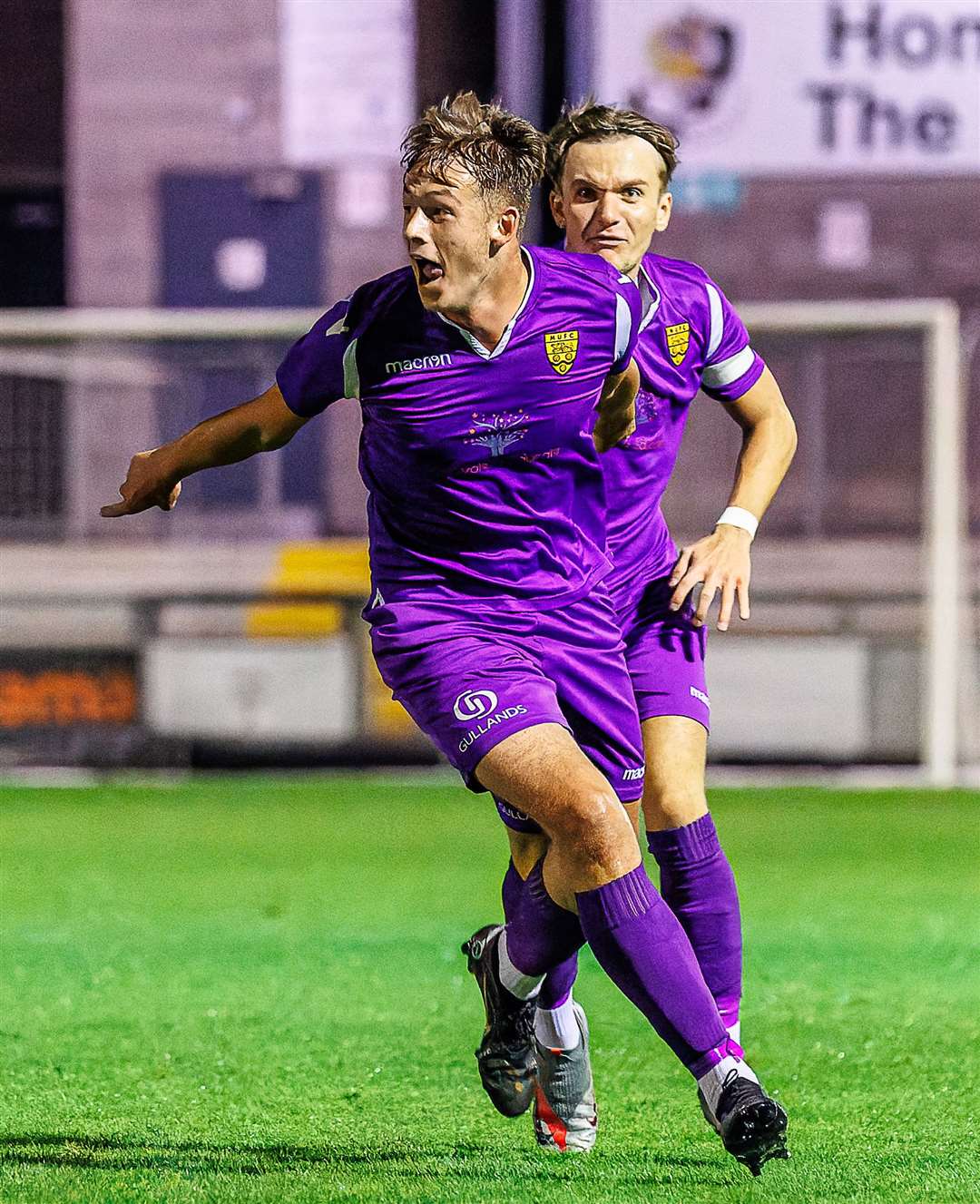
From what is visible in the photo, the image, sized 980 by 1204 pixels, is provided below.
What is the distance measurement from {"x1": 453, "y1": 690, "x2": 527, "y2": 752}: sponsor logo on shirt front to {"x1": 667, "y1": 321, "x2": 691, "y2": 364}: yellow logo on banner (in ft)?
3.49

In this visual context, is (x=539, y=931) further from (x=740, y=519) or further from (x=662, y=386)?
(x=662, y=386)

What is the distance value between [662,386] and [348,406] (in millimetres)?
6869

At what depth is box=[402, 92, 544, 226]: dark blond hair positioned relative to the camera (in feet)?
13.4

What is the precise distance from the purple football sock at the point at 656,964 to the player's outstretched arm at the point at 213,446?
105 cm

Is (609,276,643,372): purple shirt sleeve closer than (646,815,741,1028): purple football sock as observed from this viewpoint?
Yes

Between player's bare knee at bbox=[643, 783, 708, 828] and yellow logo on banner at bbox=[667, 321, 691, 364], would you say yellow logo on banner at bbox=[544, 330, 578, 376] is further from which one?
player's bare knee at bbox=[643, 783, 708, 828]

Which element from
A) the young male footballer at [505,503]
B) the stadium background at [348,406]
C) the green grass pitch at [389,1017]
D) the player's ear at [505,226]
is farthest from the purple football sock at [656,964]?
the stadium background at [348,406]

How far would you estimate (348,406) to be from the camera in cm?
1158

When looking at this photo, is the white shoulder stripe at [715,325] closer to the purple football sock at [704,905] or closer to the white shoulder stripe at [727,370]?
the white shoulder stripe at [727,370]

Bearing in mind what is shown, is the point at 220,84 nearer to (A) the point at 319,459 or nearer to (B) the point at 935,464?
(A) the point at 319,459

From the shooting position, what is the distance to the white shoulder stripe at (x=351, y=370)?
13.9ft

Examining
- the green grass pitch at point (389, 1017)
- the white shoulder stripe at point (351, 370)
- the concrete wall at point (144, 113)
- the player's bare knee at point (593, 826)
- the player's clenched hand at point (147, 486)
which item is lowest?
the green grass pitch at point (389, 1017)

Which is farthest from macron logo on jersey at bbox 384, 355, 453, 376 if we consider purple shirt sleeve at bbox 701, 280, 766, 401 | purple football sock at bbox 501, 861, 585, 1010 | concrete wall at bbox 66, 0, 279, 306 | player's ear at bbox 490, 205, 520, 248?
concrete wall at bbox 66, 0, 279, 306

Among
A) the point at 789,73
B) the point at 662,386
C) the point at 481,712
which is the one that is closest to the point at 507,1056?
the point at 481,712
